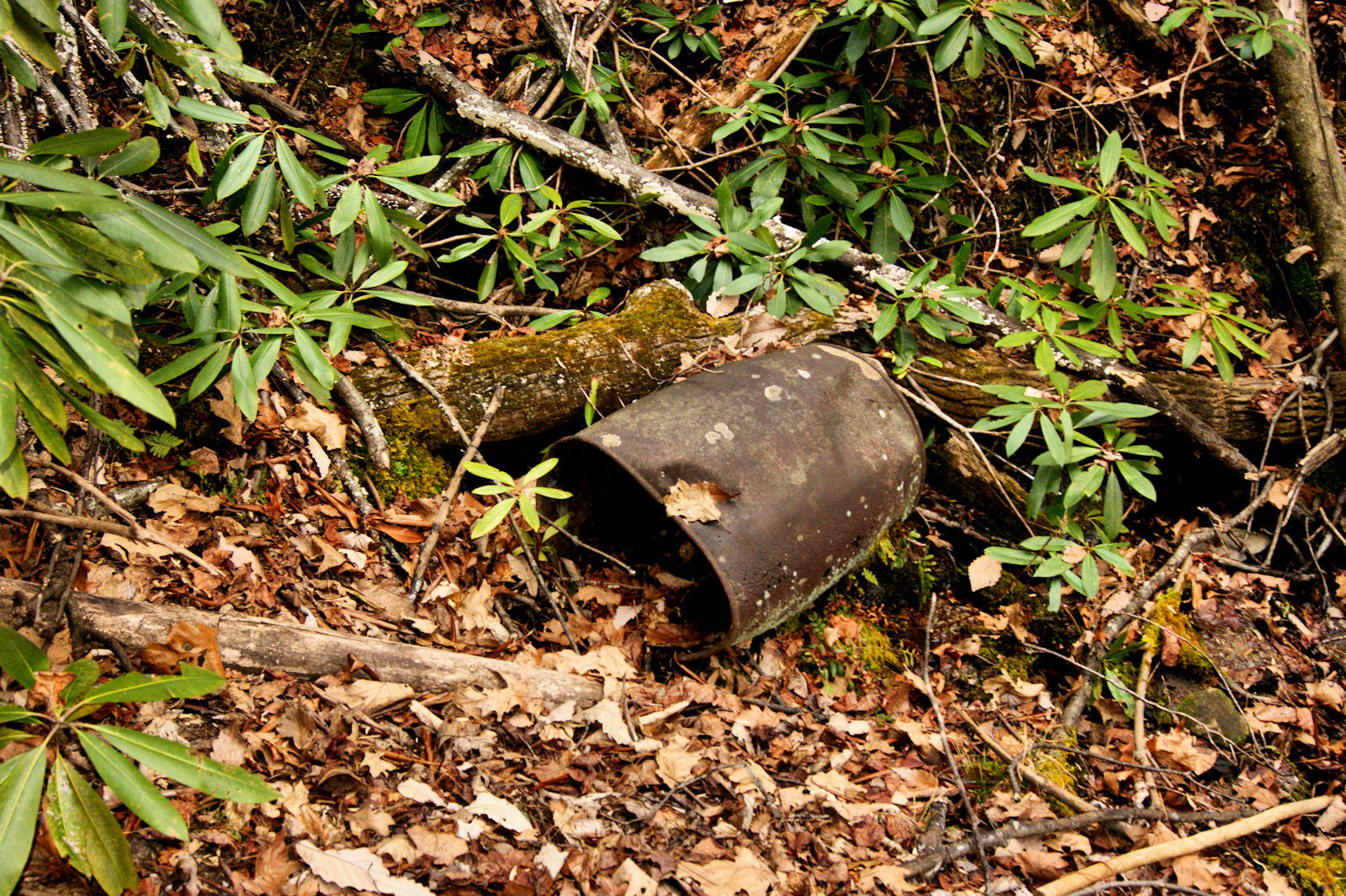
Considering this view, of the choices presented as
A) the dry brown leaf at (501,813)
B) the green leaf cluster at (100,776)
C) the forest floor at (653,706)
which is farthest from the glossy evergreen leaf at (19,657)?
the dry brown leaf at (501,813)

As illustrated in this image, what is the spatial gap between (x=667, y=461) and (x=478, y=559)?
71 centimetres

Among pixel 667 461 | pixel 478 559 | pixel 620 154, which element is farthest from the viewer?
pixel 620 154

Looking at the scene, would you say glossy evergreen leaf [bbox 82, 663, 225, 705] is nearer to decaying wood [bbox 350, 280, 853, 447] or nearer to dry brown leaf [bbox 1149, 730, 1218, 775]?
decaying wood [bbox 350, 280, 853, 447]

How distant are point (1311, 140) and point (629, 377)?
3.36 meters

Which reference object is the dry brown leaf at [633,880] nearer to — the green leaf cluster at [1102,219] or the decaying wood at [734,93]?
the green leaf cluster at [1102,219]

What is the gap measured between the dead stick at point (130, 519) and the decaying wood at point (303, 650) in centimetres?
18

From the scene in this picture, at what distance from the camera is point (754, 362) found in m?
2.38

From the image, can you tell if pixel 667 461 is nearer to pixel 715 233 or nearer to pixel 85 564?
pixel 715 233

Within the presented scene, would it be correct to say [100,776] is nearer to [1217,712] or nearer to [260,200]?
[260,200]

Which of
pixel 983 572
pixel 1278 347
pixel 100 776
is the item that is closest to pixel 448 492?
pixel 100 776

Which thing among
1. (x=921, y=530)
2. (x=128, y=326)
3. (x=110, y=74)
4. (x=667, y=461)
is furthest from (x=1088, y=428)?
(x=110, y=74)

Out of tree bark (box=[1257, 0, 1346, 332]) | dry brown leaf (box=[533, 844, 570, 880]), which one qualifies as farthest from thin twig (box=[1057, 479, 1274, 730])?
dry brown leaf (box=[533, 844, 570, 880])

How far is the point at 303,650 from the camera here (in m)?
1.71

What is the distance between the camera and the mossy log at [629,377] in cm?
247
